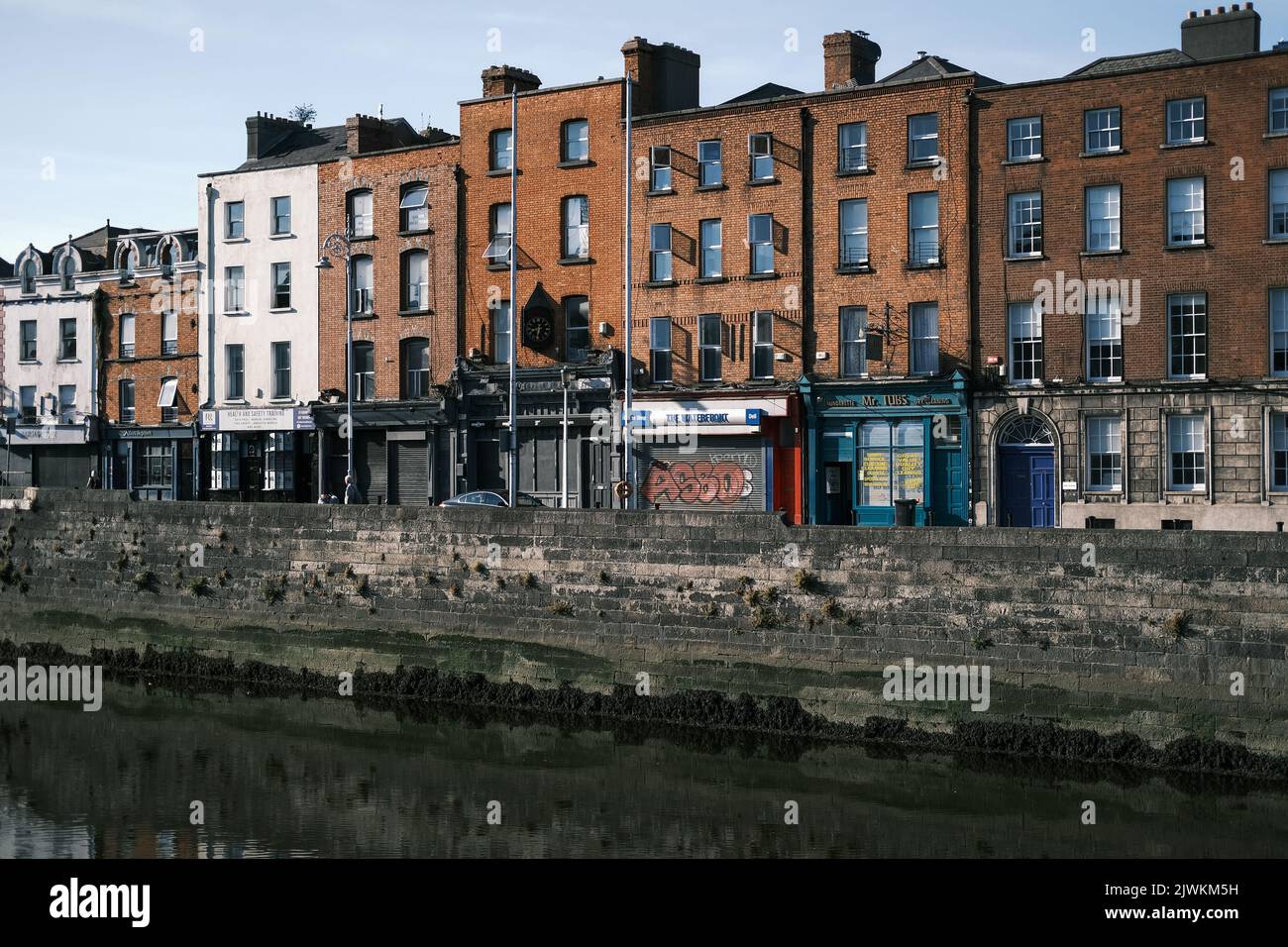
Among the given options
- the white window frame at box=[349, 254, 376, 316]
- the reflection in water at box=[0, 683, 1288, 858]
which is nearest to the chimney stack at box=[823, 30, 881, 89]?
the white window frame at box=[349, 254, 376, 316]

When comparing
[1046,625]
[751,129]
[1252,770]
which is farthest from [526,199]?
[1252,770]

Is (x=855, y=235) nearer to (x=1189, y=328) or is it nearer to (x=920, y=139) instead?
(x=920, y=139)

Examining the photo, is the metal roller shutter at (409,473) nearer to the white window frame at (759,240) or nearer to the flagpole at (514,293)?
the flagpole at (514,293)

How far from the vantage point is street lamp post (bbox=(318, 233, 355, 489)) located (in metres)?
45.4

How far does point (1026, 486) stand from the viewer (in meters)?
38.0

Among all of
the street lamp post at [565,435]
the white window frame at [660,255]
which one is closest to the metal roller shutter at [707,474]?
the street lamp post at [565,435]

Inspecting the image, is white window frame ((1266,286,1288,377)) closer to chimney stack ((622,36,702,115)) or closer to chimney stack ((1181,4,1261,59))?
chimney stack ((1181,4,1261,59))

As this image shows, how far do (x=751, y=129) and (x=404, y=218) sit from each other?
12004 mm

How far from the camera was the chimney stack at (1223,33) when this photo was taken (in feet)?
121

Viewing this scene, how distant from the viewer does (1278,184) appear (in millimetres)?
35281

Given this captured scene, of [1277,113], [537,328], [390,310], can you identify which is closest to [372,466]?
[390,310]

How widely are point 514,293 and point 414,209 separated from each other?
652cm

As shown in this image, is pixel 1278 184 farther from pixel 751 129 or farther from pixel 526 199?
pixel 526 199

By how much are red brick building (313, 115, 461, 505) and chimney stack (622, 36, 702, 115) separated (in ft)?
20.2
